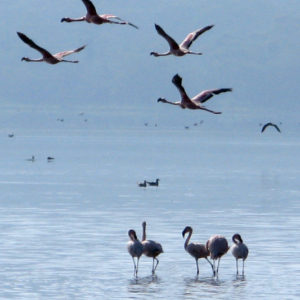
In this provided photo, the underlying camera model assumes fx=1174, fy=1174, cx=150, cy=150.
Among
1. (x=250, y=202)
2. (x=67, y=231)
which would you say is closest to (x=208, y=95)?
(x=67, y=231)

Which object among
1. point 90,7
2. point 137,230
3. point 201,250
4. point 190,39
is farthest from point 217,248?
point 90,7

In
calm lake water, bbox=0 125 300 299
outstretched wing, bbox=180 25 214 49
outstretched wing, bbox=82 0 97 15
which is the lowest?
calm lake water, bbox=0 125 300 299

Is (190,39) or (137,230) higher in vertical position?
(190,39)

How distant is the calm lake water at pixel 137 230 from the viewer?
34875 millimetres

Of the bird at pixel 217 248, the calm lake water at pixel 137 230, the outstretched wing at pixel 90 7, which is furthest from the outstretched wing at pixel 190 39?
Result: the bird at pixel 217 248

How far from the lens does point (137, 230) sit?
5100 cm

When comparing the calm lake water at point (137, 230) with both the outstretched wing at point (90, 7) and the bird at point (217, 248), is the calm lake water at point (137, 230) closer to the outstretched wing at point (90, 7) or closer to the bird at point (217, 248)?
the bird at point (217, 248)

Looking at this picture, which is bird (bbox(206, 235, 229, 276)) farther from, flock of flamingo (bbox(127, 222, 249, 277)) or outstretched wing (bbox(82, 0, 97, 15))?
outstretched wing (bbox(82, 0, 97, 15))

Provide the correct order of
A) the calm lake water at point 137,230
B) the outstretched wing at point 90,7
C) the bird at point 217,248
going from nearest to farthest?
the outstretched wing at point 90,7, the calm lake water at point 137,230, the bird at point 217,248

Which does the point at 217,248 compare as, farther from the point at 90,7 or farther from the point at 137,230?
the point at 90,7

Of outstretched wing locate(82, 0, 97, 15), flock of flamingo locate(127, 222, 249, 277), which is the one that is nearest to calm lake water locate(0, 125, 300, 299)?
flock of flamingo locate(127, 222, 249, 277)

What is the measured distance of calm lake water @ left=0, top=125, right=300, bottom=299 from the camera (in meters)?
34.9

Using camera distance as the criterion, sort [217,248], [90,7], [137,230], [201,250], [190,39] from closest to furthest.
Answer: [90,7] < [190,39] < [217,248] < [201,250] < [137,230]

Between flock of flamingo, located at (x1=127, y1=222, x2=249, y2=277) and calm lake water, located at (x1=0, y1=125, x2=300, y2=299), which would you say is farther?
flock of flamingo, located at (x1=127, y1=222, x2=249, y2=277)
